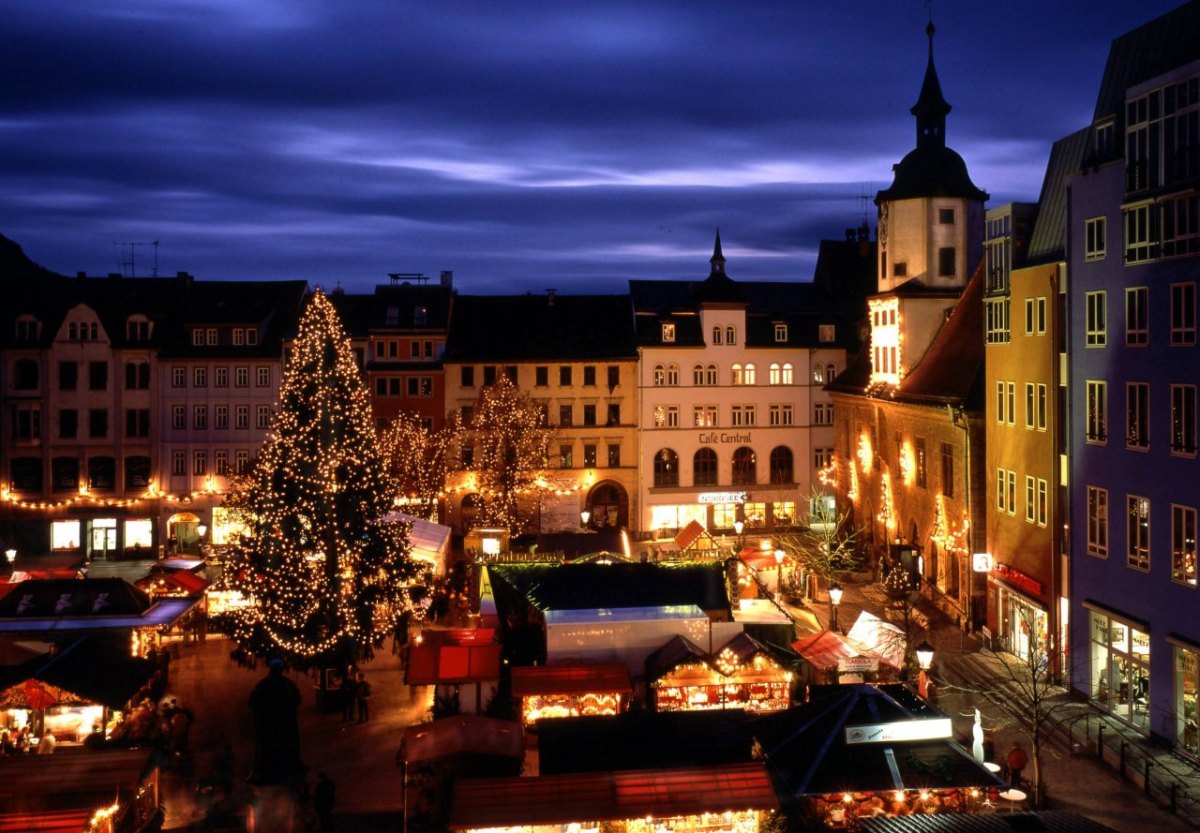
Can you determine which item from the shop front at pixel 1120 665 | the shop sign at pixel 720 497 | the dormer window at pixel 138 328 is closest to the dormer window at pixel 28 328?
the dormer window at pixel 138 328

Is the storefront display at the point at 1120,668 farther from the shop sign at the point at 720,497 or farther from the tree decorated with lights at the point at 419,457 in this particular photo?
the shop sign at the point at 720,497

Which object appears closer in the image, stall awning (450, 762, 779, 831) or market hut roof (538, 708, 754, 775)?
stall awning (450, 762, 779, 831)

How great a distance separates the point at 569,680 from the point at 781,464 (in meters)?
35.8

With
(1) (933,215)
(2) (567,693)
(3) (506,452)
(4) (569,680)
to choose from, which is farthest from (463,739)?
(1) (933,215)

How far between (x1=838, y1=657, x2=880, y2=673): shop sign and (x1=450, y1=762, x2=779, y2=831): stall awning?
8.63 meters

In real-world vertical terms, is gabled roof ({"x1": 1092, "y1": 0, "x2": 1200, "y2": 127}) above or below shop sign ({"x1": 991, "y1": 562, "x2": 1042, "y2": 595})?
above

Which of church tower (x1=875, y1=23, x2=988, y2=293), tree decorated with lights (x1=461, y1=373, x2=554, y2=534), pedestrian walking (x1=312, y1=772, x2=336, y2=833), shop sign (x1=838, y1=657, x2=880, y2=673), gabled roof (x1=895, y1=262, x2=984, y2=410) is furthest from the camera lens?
tree decorated with lights (x1=461, y1=373, x2=554, y2=534)

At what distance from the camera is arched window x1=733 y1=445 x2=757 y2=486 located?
5619 centimetres

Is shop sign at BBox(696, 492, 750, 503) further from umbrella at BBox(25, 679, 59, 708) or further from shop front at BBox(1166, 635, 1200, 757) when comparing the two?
umbrella at BBox(25, 679, 59, 708)

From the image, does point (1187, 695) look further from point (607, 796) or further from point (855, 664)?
point (607, 796)

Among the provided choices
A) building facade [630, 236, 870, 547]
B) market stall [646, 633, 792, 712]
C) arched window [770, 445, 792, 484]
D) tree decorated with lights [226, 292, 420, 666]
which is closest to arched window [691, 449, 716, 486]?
building facade [630, 236, 870, 547]

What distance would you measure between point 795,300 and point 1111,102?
31672 millimetres

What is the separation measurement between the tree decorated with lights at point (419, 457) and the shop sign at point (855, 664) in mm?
25789

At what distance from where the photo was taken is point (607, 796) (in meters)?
15.4
